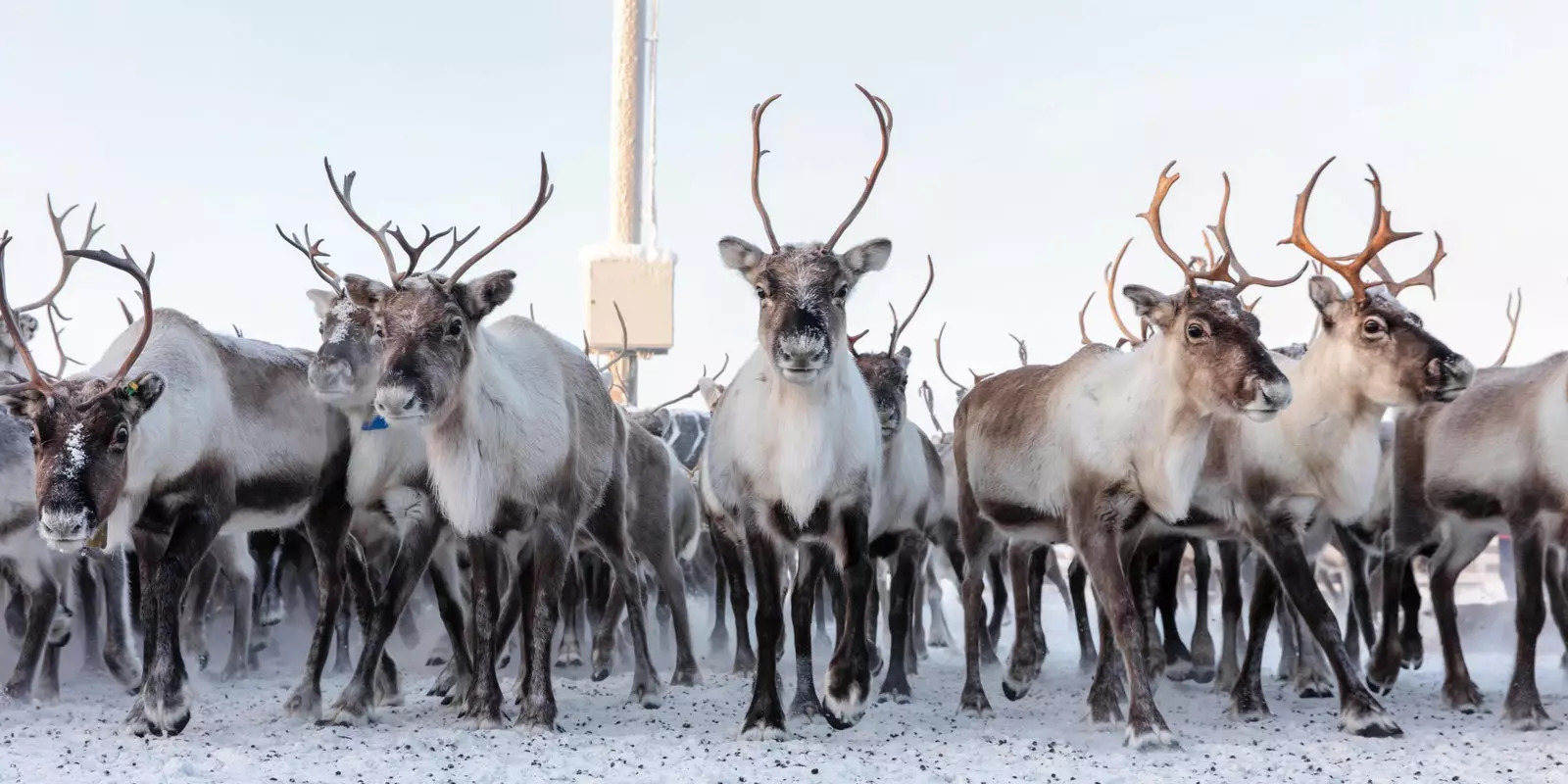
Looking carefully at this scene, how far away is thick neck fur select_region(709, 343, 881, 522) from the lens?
595 centimetres

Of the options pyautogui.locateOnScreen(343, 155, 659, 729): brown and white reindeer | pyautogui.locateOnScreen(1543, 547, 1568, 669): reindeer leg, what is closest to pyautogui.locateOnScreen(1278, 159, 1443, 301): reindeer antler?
pyautogui.locateOnScreen(1543, 547, 1568, 669): reindeer leg

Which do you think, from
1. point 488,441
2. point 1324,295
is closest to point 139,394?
point 488,441

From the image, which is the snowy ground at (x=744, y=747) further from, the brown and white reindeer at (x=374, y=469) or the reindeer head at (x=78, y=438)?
the reindeer head at (x=78, y=438)

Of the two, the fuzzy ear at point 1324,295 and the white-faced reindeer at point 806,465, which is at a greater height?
the fuzzy ear at point 1324,295

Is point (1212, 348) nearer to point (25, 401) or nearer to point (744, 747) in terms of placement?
point (744, 747)

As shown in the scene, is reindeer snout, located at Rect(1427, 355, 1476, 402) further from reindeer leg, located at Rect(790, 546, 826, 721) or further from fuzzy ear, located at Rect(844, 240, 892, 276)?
reindeer leg, located at Rect(790, 546, 826, 721)

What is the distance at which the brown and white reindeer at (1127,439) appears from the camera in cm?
590

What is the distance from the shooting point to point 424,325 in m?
5.89

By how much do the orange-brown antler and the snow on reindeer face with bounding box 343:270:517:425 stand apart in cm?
409

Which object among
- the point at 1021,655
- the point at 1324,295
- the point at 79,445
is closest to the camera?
the point at 79,445

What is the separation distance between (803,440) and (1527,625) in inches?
143

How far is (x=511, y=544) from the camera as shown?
6.34 meters

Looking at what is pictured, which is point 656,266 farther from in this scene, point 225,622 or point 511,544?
point 511,544

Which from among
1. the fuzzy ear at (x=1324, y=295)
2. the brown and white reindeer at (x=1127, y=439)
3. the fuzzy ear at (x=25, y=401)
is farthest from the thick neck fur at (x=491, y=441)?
the fuzzy ear at (x=1324, y=295)
